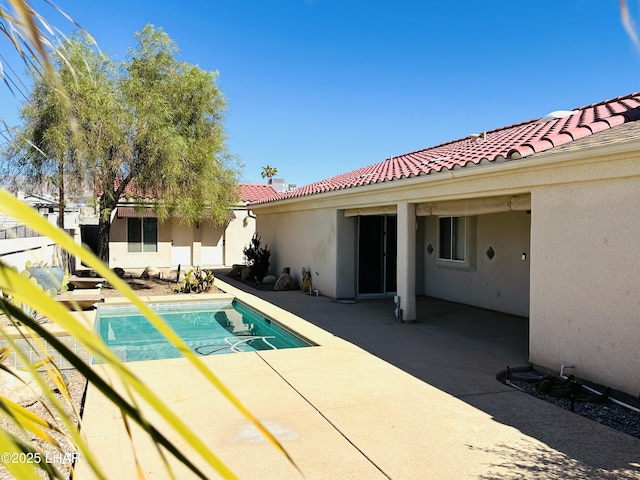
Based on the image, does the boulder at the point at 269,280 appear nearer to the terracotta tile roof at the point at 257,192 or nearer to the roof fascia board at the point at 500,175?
the roof fascia board at the point at 500,175

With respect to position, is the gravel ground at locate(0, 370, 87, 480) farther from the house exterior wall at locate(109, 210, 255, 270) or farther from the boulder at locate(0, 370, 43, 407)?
the house exterior wall at locate(109, 210, 255, 270)

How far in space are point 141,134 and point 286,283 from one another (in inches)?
308

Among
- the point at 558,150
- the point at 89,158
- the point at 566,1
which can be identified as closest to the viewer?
the point at 566,1

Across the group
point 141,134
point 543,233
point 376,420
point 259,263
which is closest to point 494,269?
point 543,233

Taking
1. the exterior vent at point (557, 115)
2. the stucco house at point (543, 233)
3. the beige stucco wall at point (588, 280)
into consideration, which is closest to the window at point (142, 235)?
the stucco house at point (543, 233)

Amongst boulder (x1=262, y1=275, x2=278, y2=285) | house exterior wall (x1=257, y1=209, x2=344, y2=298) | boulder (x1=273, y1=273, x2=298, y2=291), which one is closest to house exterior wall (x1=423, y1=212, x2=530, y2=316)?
house exterior wall (x1=257, y1=209, x2=344, y2=298)

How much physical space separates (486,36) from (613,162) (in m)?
11.8

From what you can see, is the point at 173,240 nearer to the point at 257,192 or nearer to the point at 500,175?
the point at 257,192

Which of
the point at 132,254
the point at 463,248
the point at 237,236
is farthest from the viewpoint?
the point at 237,236

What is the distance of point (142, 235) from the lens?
98.6 feet

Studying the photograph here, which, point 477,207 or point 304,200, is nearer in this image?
point 477,207

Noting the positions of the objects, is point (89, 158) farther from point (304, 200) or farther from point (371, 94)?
point (371, 94)

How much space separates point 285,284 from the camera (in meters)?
20.5

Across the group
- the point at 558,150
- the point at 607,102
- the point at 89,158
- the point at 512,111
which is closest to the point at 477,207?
the point at 558,150
